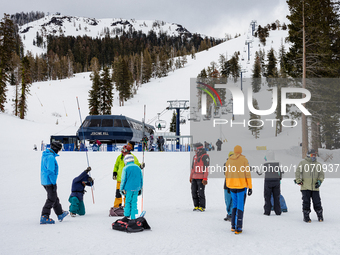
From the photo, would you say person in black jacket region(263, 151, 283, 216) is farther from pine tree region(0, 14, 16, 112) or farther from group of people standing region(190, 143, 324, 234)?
pine tree region(0, 14, 16, 112)

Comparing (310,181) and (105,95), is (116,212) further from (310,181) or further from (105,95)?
(105,95)

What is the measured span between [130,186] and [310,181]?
3817 mm

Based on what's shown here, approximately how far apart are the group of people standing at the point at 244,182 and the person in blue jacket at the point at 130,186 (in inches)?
66.2

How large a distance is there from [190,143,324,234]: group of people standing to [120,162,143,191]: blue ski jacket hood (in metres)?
1.68

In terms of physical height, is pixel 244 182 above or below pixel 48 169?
below

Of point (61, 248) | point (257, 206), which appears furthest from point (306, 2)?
point (61, 248)

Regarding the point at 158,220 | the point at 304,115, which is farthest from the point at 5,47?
the point at 158,220

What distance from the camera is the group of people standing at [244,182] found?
534cm

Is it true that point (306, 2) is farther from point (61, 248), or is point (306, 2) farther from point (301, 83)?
point (61, 248)

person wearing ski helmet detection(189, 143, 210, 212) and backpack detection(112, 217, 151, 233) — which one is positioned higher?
person wearing ski helmet detection(189, 143, 210, 212)

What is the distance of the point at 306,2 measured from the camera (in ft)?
69.6

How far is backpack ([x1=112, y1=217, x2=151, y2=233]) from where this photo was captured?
531 cm

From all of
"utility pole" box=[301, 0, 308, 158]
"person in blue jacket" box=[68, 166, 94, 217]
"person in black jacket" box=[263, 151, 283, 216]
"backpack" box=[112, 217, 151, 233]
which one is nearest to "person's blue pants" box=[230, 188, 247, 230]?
"backpack" box=[112, 217, 151, 233]

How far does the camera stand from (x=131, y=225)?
5.32 metres
